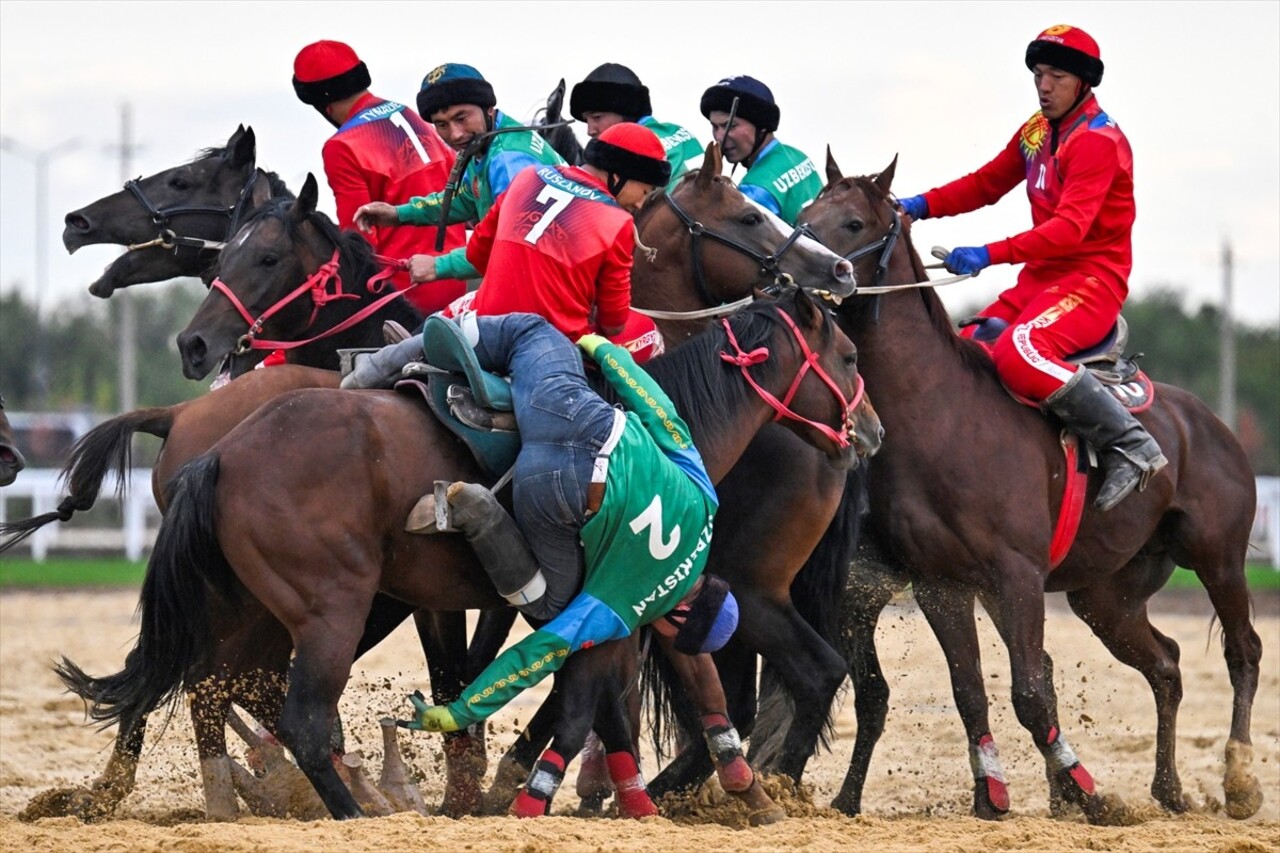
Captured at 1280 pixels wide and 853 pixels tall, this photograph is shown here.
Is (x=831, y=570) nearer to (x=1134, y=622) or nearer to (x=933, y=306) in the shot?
(x=933, y=306)

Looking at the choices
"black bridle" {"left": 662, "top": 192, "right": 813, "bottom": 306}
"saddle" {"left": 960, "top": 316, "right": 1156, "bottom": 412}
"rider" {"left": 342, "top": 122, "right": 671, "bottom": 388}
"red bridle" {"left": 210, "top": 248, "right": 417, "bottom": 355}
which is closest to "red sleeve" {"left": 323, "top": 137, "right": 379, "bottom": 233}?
"red bridle" {"left": 210, "top": 248, "right": 417, "bottom": 355}

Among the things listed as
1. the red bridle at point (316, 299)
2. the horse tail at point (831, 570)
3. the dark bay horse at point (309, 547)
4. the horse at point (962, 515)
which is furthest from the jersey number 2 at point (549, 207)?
the horse tail at point (831, 570)

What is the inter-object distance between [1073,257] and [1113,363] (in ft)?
1.77

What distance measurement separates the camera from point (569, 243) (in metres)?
6.38

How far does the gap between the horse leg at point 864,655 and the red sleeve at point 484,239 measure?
2219 mm

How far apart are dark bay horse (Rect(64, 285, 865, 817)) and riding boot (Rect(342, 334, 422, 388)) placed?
0.88 ft

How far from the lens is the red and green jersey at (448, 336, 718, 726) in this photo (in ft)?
20.1

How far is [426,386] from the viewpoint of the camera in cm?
626

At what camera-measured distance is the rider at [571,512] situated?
19.8ft

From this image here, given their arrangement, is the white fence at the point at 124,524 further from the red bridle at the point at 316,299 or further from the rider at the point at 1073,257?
the red bridle at the point at 316,299

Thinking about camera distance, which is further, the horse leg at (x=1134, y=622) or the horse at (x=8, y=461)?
the horse leg at (x=1134, y=622)

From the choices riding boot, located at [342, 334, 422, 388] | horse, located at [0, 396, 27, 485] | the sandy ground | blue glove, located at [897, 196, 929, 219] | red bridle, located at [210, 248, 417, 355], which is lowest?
the sandy ground

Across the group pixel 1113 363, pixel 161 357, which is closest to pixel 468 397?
pixel 1113 363

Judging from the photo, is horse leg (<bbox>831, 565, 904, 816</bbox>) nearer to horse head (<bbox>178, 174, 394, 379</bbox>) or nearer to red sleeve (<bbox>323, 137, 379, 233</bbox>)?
horse head (<bbox>178, 174, 394, 379</bbox>)
